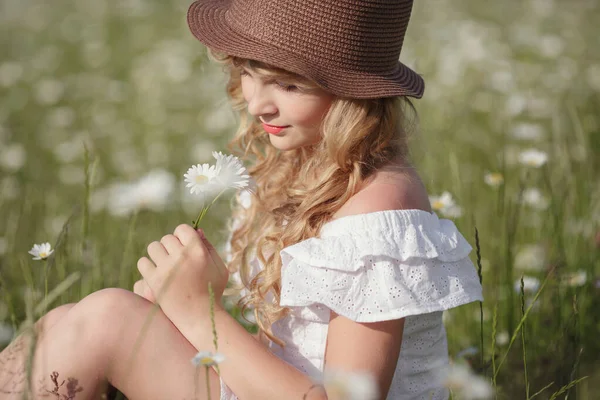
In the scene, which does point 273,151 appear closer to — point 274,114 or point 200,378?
point 274,114

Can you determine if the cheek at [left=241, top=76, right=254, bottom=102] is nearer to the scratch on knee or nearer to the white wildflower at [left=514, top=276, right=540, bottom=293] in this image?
the scratch on knee

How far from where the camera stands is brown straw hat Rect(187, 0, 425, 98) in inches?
58.1

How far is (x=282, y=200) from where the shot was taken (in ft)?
6.05

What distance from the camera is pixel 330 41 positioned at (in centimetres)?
149

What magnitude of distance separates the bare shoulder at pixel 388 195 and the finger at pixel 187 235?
0.30 m

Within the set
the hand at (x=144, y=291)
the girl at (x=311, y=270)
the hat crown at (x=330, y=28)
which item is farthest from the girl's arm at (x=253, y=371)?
the hat crown at (x=330, y=28)

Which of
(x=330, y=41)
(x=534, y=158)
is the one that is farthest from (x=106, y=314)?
(x=534, y=158)

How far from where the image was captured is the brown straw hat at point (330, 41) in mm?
1476

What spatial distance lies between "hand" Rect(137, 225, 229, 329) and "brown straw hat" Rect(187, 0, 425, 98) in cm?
40

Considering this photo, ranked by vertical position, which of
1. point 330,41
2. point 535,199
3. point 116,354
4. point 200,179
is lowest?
point 535,199

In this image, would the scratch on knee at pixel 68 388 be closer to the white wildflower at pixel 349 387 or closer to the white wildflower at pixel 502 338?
the white wildflower at pixel 349 387

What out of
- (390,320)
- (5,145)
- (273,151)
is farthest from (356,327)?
(5,145)

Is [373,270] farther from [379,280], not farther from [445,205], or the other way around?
[445,205]

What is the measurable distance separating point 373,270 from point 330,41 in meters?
0.47
